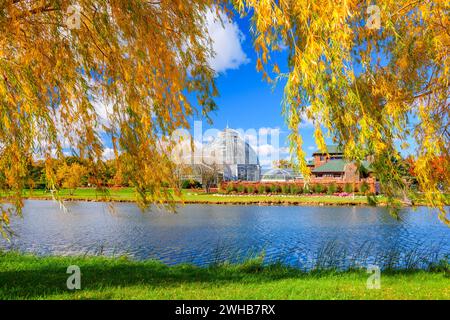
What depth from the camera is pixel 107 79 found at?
488cm

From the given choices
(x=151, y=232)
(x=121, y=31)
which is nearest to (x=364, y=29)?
(x=121, y=31)

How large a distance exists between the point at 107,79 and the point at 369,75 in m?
3.36

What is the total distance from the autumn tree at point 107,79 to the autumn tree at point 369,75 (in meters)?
1.44

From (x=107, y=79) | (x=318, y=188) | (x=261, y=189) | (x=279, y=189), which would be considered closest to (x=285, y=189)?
(x=279, y=189)

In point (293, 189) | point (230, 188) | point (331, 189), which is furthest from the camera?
point (230, 188)

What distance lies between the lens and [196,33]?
5.03 metres

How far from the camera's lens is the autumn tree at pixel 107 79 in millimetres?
4488

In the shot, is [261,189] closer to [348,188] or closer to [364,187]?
[348,188]

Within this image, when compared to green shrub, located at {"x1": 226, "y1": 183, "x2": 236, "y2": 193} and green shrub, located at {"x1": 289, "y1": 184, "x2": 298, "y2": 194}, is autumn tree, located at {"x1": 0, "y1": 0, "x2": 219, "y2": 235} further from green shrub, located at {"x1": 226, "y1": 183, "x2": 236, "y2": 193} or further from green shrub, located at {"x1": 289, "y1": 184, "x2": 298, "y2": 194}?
green shrub, located at {"x1": 226, "y1": 183, "x2": 236, "y2": 193}

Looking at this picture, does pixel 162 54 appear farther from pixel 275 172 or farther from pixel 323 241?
pixel 275 172

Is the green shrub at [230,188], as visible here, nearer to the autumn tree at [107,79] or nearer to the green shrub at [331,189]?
the green shrub at [331,189]

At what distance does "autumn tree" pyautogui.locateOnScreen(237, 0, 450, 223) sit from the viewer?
3223 millimetres

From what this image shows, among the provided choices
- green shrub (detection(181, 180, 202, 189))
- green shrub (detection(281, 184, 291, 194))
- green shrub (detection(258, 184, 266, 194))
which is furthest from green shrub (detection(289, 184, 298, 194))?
green shrub (detection(181, 180, 202, 189))

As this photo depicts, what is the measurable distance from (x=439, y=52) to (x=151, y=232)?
45.1ft
